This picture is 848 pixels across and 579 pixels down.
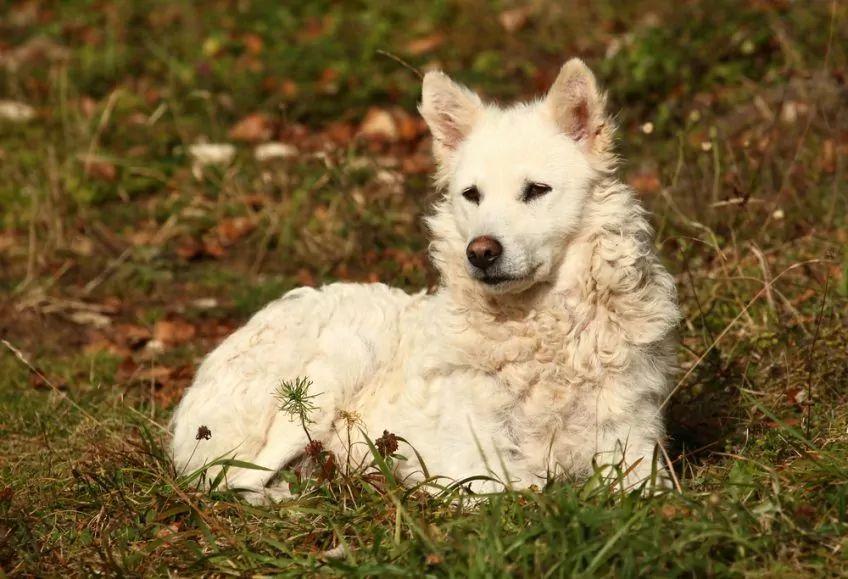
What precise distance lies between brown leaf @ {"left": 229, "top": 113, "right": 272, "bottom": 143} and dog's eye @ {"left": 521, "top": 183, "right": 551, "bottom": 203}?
5.54 m

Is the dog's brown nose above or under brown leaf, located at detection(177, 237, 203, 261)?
above

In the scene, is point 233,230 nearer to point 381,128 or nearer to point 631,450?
point 381,128

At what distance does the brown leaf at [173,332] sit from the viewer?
23.0 ft

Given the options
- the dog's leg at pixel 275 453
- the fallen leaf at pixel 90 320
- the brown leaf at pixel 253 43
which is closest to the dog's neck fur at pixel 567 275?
the dog's leg at pixel 275 453

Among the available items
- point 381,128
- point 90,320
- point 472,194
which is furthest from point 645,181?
point 90,320

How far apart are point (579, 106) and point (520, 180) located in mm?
429

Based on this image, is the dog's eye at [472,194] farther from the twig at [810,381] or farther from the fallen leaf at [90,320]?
the fallen leaf at [90,320]

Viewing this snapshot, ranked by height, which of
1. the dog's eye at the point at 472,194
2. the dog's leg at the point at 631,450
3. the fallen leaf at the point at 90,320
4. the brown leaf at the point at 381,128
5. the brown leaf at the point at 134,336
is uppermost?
the dog's eye at the point at 472,194

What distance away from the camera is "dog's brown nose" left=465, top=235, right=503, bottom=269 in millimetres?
4164

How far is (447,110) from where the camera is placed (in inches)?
187

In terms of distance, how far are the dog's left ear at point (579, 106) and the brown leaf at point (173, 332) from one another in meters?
3.49

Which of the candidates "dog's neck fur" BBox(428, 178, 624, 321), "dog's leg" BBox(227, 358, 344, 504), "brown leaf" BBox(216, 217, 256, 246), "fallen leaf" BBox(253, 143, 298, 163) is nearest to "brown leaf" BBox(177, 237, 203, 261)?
"brown leaf" BBox(216, 217, 256, 246)

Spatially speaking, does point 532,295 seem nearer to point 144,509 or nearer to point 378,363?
point 378,363

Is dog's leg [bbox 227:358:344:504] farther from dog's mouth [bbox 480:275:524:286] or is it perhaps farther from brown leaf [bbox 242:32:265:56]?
brown leaf [bbox 242:32:265:56]
